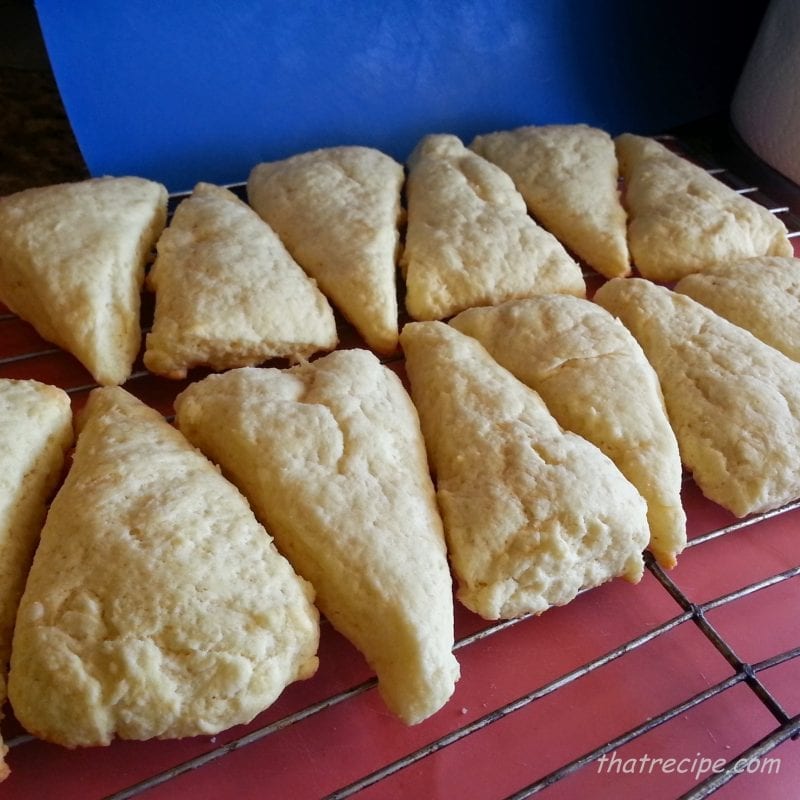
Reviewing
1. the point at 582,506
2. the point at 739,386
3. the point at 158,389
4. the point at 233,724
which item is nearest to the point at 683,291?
the point at 739,386

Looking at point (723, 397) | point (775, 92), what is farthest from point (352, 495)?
point (775, 92)

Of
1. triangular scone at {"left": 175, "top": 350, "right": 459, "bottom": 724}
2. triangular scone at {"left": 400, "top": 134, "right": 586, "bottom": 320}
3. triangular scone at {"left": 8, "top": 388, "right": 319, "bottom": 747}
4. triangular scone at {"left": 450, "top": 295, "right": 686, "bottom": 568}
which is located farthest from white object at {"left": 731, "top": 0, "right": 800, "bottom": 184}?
triangular scone at {"left": 8, "top": 388, "right": 319, "bottom": 747}

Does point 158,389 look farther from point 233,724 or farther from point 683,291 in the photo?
point 683,291

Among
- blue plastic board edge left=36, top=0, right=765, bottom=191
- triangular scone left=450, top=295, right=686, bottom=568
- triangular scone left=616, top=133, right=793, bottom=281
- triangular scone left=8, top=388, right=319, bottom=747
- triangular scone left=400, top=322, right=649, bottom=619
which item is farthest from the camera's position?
blue plastic board edge left=36, top=0, right=765, bottom=191

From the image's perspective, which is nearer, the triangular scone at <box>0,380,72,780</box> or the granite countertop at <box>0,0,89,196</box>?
the triangular scone at <box>0,380,72,780</box>

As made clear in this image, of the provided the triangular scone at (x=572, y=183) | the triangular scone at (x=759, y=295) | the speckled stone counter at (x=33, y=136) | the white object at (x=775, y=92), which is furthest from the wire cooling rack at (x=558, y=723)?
the speckled stone counter at (x=33, y=136)

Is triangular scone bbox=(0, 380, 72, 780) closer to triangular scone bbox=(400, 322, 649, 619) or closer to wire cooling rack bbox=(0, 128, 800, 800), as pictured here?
wire cooling rack bbox=(0, 128, 800, 800)
